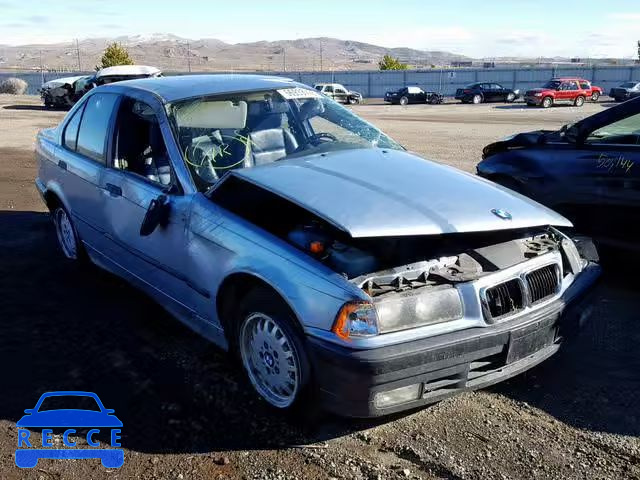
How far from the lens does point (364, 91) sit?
5284cm

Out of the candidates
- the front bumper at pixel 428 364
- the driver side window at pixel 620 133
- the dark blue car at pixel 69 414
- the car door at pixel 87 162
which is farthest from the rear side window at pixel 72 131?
the driver side window at pixel 620 133

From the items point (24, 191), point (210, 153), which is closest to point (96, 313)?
point (210, 153)

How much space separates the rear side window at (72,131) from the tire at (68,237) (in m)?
0.57

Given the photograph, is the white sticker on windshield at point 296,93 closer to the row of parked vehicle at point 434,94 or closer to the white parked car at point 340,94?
the row of parked vehicle at point 434,94

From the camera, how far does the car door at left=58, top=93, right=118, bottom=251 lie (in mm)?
4672

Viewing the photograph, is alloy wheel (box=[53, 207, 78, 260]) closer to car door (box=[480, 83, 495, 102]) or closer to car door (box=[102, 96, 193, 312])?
car door (box=[102, 96, 193, 312])

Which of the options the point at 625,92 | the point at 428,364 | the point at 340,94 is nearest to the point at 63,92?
the point at 340,94

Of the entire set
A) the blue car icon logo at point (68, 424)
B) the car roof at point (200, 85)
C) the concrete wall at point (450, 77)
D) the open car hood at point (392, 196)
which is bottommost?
the blue car icon logo at point (68, 424)

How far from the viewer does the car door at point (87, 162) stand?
4672 mm

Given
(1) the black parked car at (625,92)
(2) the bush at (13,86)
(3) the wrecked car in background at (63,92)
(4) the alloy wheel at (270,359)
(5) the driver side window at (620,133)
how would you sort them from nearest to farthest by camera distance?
(4) the alloy wheel at (270,359) < (5) the driver side window at (620,133) < (3) the wrecked car in background at (63,92) < (1) the black parked car at (625,92) < (2) the bush at (13,86)

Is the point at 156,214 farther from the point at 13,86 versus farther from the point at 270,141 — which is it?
the point at 13,86

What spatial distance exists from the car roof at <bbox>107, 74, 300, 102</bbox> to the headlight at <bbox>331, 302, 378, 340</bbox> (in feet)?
7.11

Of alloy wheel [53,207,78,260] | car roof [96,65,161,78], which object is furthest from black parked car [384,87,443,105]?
alloy wheel [53,207,78,260]

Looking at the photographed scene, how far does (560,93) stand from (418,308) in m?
37.5
